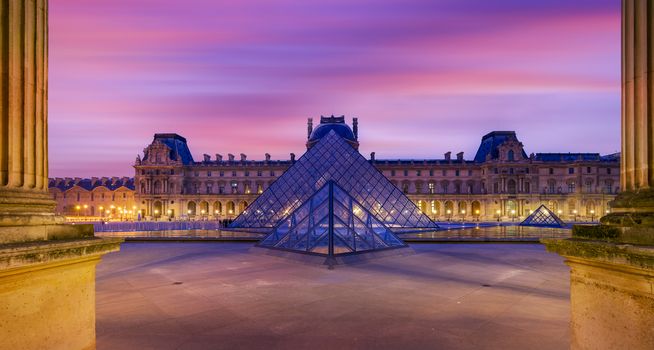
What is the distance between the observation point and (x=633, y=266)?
100 inches

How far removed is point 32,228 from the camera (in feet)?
9.82

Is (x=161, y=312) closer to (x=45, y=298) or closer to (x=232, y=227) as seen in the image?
(x=45, y=298)

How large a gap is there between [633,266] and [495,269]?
9.48 metres

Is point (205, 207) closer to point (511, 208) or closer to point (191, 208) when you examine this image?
point (191, 208)

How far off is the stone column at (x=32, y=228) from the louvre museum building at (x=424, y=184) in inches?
2364

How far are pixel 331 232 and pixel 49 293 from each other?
34.8ft

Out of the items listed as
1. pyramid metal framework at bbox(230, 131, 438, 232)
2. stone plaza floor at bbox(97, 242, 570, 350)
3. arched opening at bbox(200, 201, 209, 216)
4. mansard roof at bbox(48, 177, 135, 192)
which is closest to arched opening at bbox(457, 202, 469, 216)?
pyramid metal framework at bbox(230, 131, 438, 232)

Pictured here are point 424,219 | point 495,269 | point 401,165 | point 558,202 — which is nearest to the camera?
point 495,269

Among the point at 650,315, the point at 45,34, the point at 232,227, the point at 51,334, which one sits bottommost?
the point at 232,227

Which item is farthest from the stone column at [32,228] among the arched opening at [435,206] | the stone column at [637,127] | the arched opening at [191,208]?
the arched opening at [191,208]

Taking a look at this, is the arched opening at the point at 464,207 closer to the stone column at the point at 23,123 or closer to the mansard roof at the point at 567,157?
the mansard roof at the point at 567,157

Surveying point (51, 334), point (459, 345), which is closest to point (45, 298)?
point (51, 334)

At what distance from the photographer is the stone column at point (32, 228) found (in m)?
2.71

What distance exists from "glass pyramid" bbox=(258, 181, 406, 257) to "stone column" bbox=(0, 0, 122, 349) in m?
9.51
